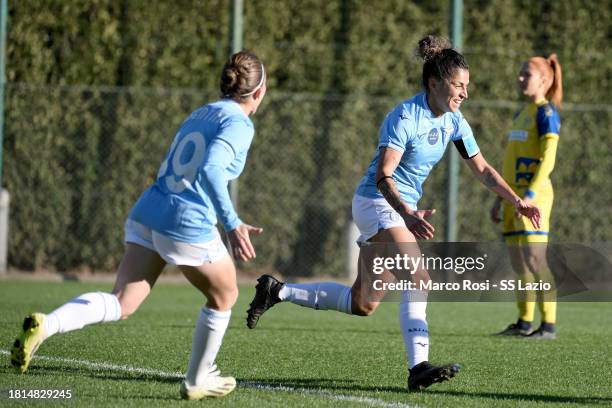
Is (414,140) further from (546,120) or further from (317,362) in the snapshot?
(546,120)

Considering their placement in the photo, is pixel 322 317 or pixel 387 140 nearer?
pixel 387 140

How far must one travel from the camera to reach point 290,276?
1488 centimetres

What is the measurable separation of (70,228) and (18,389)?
31.0 feet

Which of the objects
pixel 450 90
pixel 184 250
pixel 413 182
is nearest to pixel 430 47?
pixel 450 90

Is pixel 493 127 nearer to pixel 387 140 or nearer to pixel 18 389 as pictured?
pixel 387 140

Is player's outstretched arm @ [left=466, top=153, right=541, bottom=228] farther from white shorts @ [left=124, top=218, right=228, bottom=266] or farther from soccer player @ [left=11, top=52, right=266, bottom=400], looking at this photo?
white shorts @ [left=124, top=218, right=228, bottom=266]

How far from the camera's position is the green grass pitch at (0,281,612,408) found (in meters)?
5.05

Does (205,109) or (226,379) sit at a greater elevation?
(205,109)

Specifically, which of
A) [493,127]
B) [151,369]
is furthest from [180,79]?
[151,369]

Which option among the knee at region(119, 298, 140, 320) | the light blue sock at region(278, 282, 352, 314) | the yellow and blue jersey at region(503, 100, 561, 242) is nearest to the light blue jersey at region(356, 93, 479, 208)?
the light blue sock at region(278, 282, 352, 314)

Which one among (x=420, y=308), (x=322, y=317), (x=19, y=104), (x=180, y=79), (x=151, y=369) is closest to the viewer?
(x=420, y=308)

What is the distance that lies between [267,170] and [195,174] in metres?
10.1

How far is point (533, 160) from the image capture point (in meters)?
8.36
